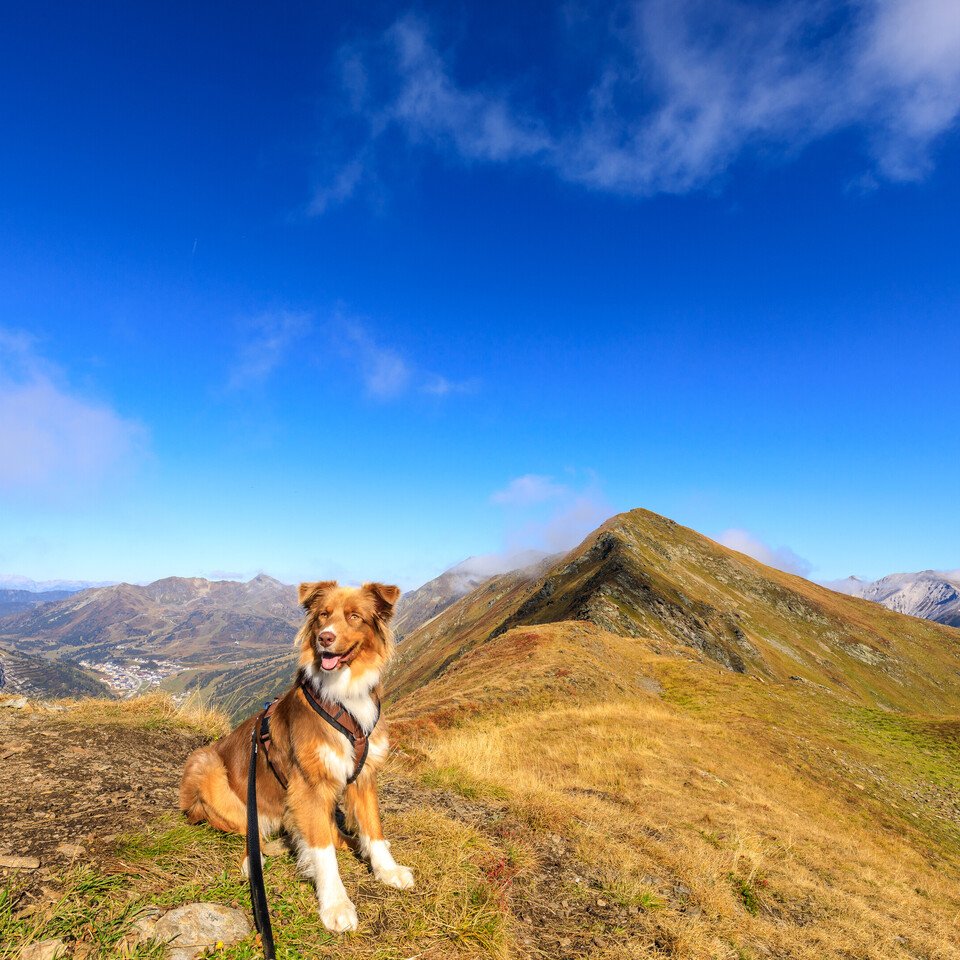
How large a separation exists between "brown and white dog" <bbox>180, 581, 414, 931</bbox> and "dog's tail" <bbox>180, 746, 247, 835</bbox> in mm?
10

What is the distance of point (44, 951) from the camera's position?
127 inches

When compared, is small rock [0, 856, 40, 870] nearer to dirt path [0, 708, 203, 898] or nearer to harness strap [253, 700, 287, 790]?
dirt path [0, 708, 203, 898]

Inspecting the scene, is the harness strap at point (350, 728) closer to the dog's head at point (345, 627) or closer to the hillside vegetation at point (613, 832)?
the dog's head at point (345, 627)

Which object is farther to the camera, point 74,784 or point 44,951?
point 74,784

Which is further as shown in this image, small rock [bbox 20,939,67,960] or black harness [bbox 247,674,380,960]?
black harness [bbox 247,674,380,960]

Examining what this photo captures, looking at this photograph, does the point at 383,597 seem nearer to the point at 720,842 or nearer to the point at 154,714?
the point at 154,714

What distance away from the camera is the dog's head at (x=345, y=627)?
4938mm

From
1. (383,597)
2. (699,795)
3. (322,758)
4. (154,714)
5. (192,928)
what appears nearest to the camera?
(192,928)

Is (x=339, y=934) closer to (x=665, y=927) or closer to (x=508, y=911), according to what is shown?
(x=508, y=911)

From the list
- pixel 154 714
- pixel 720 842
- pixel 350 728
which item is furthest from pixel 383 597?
pixel 720 842

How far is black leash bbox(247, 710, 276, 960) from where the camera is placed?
137 inches

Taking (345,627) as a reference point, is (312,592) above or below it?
above

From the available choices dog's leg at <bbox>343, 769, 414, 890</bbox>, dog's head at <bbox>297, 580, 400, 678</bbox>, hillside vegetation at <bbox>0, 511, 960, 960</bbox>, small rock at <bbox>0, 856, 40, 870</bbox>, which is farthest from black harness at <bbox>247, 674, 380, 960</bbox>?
small rock at <bbox>0, 856, 40, 870</bbox>

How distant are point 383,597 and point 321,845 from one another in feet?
7.36
